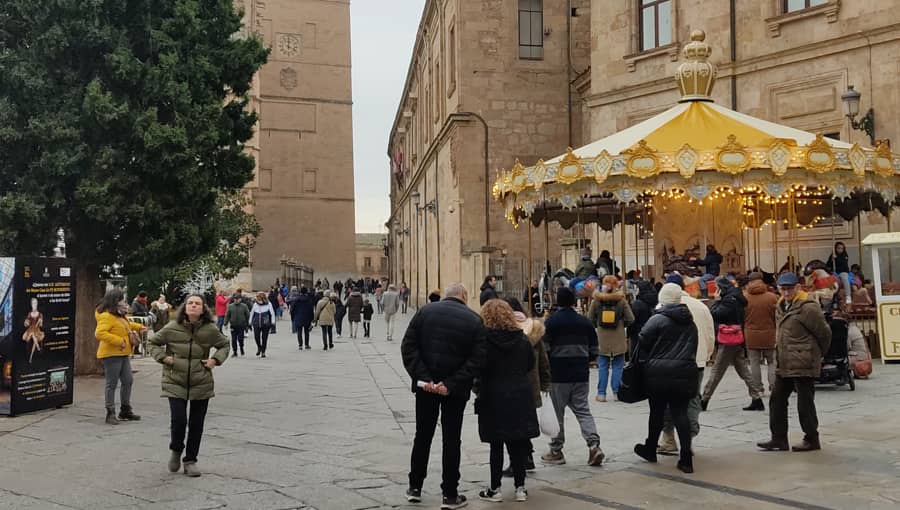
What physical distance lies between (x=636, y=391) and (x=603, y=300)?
415 cm

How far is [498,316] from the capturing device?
6.75 metres

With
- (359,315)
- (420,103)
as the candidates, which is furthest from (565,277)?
(420,103)

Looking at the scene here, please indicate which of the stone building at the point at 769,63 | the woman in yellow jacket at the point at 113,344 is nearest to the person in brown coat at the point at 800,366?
the woman in yellow jacket at the point at 113,344

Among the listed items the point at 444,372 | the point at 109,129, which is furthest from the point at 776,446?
the point at 109,129

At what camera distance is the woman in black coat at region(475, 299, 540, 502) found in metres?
6.58

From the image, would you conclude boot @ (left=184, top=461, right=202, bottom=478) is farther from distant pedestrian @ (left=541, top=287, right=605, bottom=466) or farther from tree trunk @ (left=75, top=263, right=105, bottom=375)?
tree trunk @ (left=75, top=263, right=105, bottom=375)

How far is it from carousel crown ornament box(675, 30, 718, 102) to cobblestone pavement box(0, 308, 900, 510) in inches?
276

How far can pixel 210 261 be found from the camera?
33188 millimetres

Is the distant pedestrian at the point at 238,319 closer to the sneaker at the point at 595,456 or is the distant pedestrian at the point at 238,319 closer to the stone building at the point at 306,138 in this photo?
the sneaker at the point at 595,456

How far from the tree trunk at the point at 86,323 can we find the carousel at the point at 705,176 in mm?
7759

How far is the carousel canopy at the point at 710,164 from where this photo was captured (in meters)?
15.0

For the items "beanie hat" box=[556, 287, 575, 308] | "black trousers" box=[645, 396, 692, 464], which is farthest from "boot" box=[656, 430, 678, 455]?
"beanie hat" box=[556, 287, 575, 308]

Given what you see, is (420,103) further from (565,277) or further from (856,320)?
(856,320)

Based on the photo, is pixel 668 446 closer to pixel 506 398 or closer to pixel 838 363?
pixel 506 398
